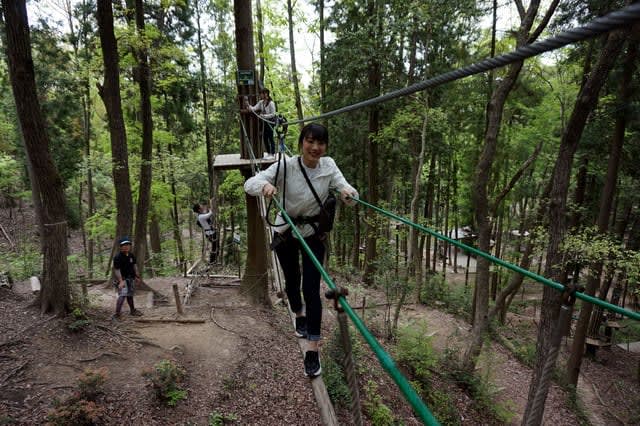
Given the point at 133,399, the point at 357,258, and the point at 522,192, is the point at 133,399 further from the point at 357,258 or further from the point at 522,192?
the point at 522,192

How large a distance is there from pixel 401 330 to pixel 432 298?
5528 millimetres

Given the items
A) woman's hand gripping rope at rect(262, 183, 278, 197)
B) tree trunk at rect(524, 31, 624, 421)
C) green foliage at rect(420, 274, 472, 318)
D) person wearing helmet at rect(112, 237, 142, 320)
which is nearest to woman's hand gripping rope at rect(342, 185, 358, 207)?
woman's hand gripping rope at rect(262, 183, 278, 197)

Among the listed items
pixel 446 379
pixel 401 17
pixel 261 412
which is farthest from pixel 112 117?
pixel 446 379

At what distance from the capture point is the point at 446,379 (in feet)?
24.6

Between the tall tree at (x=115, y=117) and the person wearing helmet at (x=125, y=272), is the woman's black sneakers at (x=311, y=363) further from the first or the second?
the tall tree at (x=115, y=117)

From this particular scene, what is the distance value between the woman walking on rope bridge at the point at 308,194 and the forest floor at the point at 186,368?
7.29ft

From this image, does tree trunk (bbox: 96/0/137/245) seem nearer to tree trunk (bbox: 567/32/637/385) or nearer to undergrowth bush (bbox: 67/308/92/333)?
undergrowth bush (bbox: 67/308/92/333)

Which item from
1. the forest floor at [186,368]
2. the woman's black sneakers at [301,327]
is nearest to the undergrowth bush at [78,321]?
the forest floor at [186,368]

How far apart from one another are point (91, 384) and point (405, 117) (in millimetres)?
8362

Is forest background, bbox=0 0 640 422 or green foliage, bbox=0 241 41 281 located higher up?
forest background, bbox=0 0 640 422

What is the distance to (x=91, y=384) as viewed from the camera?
327 centimetres

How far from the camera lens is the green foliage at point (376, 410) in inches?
193

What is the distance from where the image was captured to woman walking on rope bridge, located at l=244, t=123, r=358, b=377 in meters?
2.20

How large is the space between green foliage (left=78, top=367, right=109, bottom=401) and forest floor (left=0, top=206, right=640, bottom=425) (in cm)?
7
